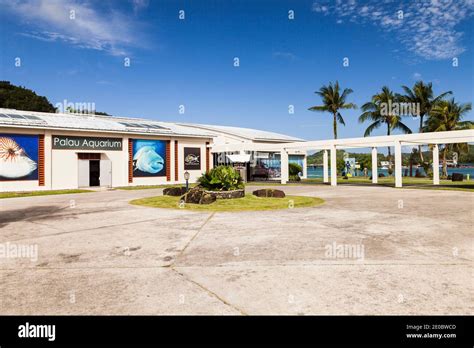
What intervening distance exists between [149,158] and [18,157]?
9.89m

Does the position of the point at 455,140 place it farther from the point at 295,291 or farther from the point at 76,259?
the point at 76,259

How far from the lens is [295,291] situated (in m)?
4.12

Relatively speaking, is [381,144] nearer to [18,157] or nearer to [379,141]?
[379,141]

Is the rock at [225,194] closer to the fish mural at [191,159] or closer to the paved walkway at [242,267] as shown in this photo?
the paved walkway at [242,267]

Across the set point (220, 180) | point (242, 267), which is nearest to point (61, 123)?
point (220, 180)

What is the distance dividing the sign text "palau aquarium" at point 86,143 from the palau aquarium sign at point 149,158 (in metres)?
1.71

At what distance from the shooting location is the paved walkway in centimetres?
376

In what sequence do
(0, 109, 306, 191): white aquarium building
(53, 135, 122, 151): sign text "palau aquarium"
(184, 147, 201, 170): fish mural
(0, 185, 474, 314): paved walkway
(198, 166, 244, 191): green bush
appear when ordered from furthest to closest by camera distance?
(184, 147, 201, 170): fish mural, (53, 135, 122, 151): sign text "palau aquarium", (0, 109, 306, 191): white aquarium building, (198, 166, 244, 191): green bush, (0, 185, 474, 314): paved walkway

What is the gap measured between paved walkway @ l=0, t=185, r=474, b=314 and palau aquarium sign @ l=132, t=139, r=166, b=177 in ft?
60.6

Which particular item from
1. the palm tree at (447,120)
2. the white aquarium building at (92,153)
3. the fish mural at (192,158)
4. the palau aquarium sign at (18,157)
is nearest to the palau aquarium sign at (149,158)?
the white aquarium building at (92,153)

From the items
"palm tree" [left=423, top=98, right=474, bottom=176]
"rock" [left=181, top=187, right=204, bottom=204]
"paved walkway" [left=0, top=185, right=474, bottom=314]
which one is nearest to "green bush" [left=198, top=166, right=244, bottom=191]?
"rock" [left=181, top=187, right=204, bottom=204]

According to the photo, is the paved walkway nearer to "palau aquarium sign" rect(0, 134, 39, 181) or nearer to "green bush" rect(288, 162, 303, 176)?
"palau aquarium sign" rect(0, 134, 39, 181)

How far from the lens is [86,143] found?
81.2ft
